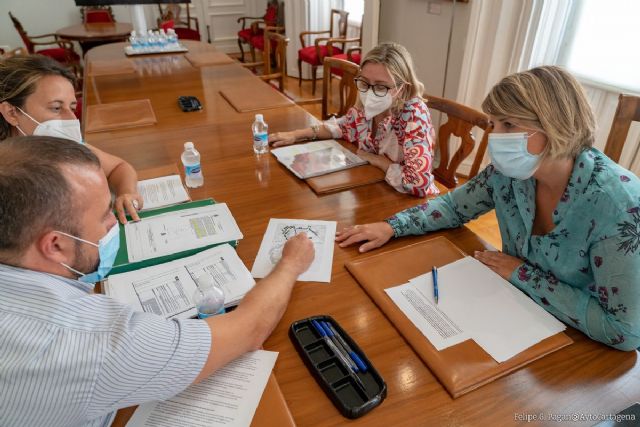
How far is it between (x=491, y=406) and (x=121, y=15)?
672cm

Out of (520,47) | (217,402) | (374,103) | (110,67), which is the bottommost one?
(217,402)

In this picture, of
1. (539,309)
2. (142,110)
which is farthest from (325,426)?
(142,110)

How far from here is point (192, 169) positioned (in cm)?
143

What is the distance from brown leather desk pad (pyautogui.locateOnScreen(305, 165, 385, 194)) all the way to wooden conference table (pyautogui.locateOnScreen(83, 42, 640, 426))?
29 mm

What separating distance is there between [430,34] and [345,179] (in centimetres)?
227

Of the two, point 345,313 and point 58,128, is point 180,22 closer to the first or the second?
point 58,128

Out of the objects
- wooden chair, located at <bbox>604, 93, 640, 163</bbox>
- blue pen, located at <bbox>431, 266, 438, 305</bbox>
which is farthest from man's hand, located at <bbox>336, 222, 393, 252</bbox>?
wooden chair, located at <bbox>604, 93, 640, 163</bbox>

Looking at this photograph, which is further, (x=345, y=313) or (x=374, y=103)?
(x=374, y=103)

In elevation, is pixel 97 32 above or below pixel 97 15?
below

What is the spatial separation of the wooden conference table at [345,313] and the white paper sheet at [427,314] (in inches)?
2.1

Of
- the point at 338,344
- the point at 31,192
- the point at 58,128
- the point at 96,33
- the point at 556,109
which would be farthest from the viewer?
the point at 96,33

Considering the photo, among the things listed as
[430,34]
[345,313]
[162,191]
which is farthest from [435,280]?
[430,34]

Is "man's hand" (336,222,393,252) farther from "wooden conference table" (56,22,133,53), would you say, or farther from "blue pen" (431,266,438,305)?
"wooden conference table" (56,22,133,53)

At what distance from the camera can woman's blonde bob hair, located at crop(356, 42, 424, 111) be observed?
1.54 meters
